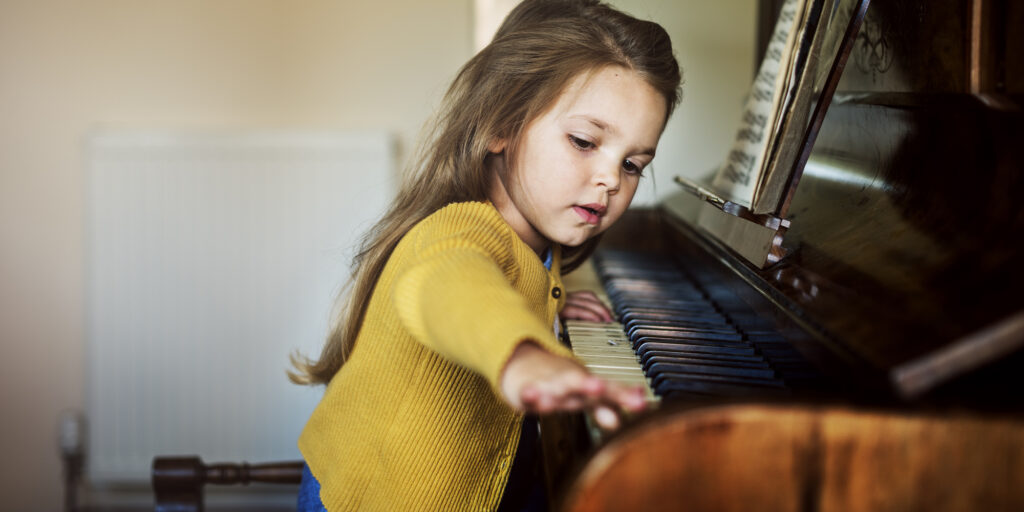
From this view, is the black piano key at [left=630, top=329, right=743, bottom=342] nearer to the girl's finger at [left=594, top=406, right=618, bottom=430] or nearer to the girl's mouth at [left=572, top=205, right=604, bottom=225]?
the girl's mouth at [left=572, top=205, right=604, bottom=225]

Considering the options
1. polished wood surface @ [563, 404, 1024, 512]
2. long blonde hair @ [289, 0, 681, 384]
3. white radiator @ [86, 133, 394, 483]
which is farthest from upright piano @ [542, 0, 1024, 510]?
white radiator @ [86, 133, 394, 483]

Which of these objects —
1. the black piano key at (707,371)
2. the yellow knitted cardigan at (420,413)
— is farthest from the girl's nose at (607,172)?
the black piano key at (707,371)

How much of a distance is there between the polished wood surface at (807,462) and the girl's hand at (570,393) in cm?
4

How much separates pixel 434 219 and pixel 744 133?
24.7 inches

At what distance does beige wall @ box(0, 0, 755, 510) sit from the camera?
2.29 meters

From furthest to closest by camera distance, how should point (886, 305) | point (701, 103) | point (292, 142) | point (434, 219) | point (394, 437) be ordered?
1. point (292, 142)
2. point (701, 103)
3. point (394, 437)
4. point (434, 219)
5. point (886, 305)

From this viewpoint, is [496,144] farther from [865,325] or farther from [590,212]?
[865,325]

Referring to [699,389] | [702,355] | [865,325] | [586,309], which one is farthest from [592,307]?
[865,325]

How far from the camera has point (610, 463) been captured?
44 centimetres

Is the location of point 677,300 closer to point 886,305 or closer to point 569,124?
point 569,124

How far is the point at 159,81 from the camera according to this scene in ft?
7.56

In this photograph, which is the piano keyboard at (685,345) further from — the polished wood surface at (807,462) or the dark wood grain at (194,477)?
the dark wood grain at (194,477)

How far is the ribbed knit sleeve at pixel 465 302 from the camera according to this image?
530 millimetres

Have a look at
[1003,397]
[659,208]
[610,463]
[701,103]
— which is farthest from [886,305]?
[701,103]
